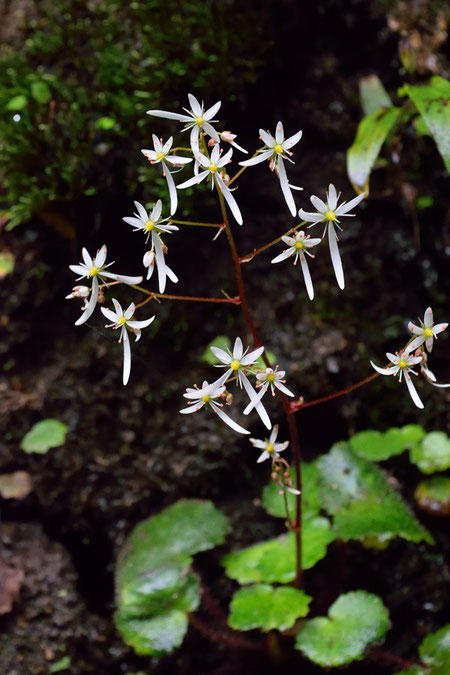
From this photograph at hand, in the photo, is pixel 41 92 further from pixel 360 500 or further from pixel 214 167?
pixel 360 500

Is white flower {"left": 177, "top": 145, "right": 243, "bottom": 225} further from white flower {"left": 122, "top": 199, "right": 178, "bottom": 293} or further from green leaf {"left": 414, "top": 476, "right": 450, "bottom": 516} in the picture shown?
green leaf {"left": 414, "top": 476, "right": 450, "bottom": 516}

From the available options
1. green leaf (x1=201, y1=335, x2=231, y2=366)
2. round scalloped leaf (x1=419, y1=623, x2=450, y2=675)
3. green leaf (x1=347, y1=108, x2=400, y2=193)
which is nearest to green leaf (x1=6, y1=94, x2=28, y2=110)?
green leaf (x1=201, y1=335, x2=231, y2=366)

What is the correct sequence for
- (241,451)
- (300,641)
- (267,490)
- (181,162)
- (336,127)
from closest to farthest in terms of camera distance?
(181,162), (300,641), (267,490), (241,451), (336,127)

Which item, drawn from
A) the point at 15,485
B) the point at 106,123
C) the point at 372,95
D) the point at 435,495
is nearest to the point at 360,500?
the point at 435,495

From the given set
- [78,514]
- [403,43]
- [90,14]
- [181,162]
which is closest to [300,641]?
[78,514]

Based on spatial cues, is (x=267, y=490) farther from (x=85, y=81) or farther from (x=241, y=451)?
(x=85, y=81)

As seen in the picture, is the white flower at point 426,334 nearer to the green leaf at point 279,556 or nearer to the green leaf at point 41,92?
the green leaf at point 279,556

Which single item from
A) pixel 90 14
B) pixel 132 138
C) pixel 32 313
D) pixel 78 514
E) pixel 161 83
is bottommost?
pixel 78 514
